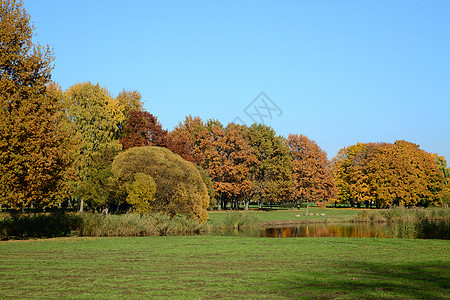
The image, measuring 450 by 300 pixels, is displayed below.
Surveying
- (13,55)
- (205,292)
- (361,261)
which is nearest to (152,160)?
(13,55)

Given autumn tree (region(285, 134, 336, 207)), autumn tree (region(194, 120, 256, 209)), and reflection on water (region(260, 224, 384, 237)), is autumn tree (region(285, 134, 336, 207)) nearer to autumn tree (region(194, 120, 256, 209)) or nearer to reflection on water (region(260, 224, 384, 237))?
autumn tree (region(194, 120, 256, 209))

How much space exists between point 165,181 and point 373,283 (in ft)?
92.5

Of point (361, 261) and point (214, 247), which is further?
point (214, 247)

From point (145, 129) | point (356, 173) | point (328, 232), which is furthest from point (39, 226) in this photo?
point (356, 173)

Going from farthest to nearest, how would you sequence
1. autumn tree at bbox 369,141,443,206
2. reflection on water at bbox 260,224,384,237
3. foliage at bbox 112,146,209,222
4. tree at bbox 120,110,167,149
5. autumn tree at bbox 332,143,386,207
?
1. autumn tree at bbox 332,143,386,207
2. autumn tree at bbox 369,141,443,206
3. tree at bbox 120,110,167,149
4. reflection on water at bbox 260,224,384,237
5. foliage at bbox 112,146,209,222

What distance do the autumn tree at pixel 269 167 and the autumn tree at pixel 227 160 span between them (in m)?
1.74

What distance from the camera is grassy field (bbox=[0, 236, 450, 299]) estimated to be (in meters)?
10.1

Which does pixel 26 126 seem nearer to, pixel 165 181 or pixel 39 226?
pixel 39 226

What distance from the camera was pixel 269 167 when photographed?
234 ft

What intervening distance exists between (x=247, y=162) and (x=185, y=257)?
176ft

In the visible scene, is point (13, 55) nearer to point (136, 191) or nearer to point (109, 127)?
point (136, 191)

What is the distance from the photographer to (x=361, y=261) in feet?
52.1

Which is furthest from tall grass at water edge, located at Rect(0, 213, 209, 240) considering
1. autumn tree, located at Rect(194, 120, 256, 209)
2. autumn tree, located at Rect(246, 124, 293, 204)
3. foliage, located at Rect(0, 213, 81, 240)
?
autumn tree, located at Rect(246, 124, 293, 204)

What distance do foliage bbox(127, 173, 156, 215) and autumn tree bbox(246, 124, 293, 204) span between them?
1460 inches
